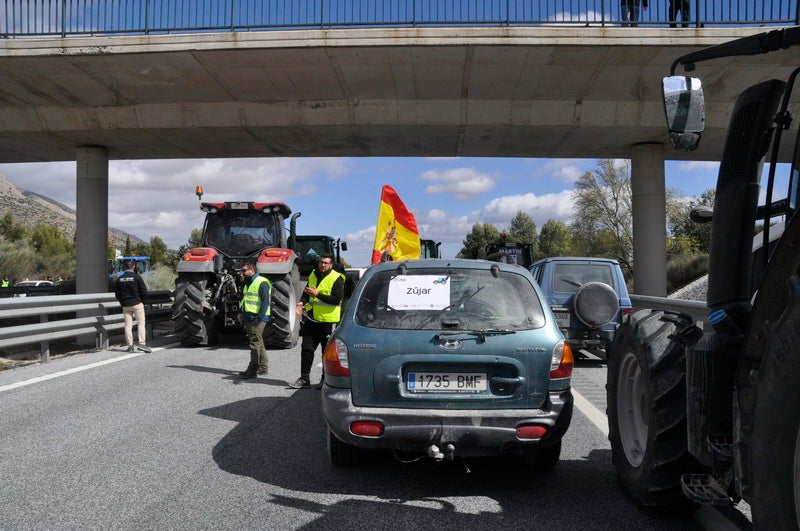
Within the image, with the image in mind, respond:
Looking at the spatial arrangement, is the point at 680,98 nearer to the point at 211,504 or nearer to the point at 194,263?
the point at 211,504

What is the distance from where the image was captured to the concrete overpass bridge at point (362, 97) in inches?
521

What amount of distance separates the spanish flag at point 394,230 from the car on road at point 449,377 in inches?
352

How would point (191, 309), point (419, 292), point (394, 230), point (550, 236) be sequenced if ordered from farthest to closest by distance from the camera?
point (550, 236), point (394, 230), point (191, 309), point (419, 292)

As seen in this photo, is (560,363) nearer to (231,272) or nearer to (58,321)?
(58,321)

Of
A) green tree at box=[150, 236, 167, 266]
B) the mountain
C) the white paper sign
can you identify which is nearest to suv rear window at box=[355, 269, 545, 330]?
the white paper sign

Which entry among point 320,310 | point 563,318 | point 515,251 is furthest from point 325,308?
point 515,251

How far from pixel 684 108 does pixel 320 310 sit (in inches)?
235

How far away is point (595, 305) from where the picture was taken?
10.3 metres

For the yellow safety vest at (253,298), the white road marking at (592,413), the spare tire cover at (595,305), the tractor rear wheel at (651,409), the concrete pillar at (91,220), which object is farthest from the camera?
the concrete pillar at (91,220)

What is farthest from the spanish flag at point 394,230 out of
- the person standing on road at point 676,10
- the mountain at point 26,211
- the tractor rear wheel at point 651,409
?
the mountain at point 26,211

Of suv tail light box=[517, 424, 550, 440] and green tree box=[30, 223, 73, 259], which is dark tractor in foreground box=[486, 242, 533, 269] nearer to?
suv tail light box=[517, 424, 550, 440]

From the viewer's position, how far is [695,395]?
3.16 m

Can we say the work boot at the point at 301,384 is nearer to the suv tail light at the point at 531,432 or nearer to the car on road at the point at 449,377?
the car on road at the point at 449,377

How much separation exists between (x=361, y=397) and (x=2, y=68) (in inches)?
521
